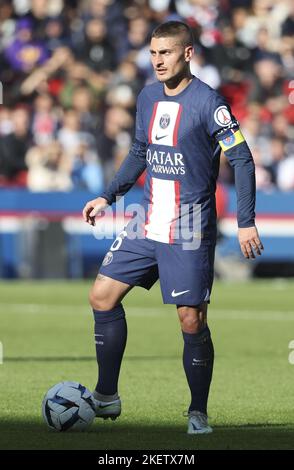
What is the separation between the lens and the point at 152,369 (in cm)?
1046

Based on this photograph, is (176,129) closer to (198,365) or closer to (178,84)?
(178,84)

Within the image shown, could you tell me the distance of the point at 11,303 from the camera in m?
16.2

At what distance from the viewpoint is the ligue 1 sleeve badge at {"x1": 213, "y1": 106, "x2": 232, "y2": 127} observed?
722 cm

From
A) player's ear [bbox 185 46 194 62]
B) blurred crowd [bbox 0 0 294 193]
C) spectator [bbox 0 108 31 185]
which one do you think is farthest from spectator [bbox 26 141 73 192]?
player's ear [bbox 185 46 194 62]

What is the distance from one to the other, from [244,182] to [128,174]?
37.5 inches

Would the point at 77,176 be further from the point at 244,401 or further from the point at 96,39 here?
the point at 244,401

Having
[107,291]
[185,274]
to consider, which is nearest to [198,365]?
[185,274]

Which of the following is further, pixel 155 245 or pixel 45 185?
pixel 45 185

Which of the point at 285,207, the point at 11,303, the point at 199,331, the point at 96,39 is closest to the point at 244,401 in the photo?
the point at 199,331

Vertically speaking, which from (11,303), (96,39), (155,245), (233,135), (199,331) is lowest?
(11,303)

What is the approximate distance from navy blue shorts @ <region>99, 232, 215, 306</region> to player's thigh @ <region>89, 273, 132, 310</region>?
3cm

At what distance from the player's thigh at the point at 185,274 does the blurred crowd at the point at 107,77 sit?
12.5 metres
